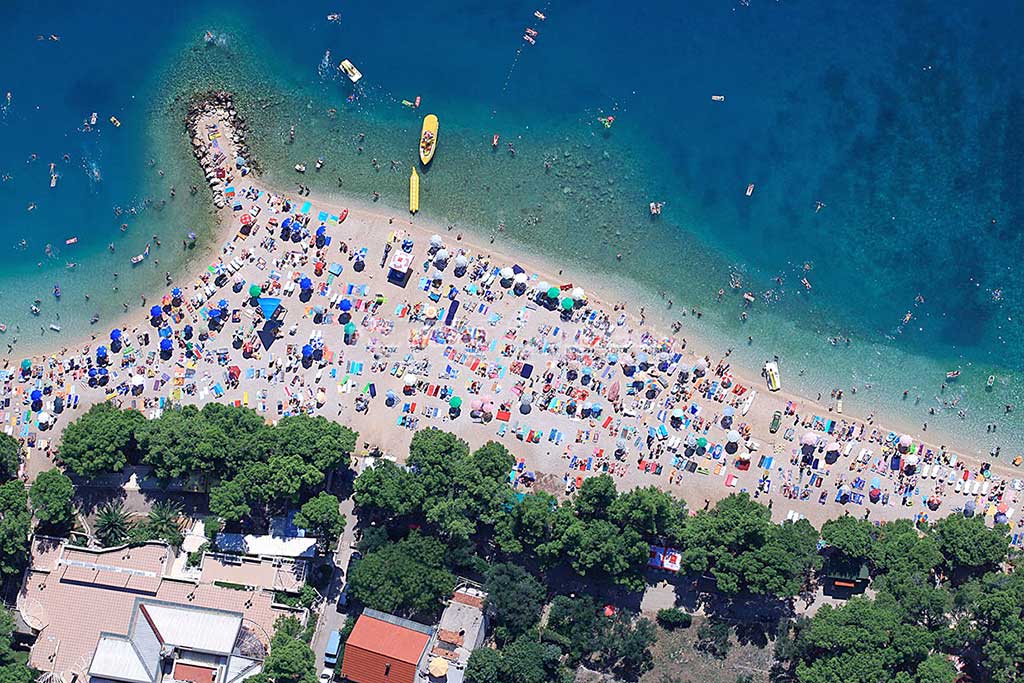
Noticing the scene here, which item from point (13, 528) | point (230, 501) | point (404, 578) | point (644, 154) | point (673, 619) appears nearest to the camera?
point (404, 578)

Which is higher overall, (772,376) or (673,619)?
(772,376)

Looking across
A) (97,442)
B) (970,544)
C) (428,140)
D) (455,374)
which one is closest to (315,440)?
(455,374)

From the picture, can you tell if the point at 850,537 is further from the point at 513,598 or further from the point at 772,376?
the point at 513,598

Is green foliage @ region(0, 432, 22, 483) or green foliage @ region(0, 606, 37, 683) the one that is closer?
green foliage @ region(0, 606, 37, 683)

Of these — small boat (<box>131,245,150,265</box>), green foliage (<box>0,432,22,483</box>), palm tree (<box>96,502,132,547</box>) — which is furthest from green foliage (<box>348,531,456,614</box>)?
small boat (<box>131,245,150,265</box>)

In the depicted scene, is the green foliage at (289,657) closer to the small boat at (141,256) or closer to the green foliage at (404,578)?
the green foliage at (404,578)

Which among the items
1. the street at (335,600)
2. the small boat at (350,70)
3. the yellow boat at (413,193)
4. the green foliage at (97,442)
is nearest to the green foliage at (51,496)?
the green foliage at (97,442)

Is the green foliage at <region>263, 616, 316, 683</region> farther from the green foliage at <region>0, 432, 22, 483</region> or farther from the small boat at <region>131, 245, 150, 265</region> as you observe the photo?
the small boat at <region>131, 245, 150, 265</region>
